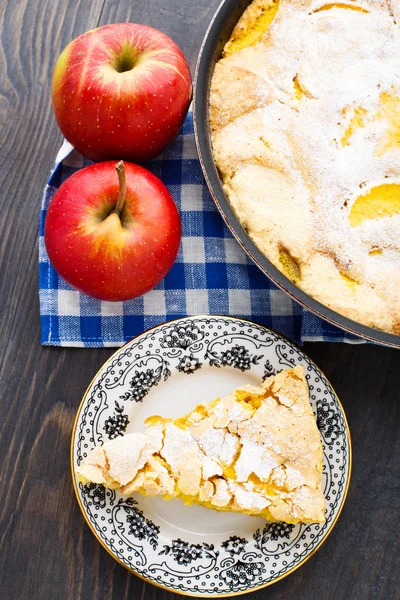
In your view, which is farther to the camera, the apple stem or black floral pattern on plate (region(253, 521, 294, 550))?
black floral pattern on plate (region(253, 521, 294, 550))

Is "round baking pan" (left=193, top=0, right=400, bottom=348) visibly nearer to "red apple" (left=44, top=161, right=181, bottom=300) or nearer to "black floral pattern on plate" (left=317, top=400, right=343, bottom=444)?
"red apple" (left=44, top=161, right=181, bottom=300)

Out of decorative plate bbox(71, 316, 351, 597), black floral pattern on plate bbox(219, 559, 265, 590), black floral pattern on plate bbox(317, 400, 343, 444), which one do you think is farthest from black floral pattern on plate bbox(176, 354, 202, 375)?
black floral pattern on plate bbox(219, 559, 265, 590)

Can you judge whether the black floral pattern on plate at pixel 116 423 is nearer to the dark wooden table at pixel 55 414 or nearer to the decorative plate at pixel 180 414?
the decorative plate at pixel 180 414

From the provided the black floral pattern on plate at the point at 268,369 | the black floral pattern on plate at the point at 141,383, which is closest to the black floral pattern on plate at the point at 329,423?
the black floral pattern on plate at the point at 268,369

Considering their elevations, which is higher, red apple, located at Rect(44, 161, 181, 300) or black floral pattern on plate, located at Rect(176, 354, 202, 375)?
red apple, located at Rect(44, 161, 181, 300)

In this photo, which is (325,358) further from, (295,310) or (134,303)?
(134,303)

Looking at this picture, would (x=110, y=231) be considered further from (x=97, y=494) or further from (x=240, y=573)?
(x=240, y=573)
